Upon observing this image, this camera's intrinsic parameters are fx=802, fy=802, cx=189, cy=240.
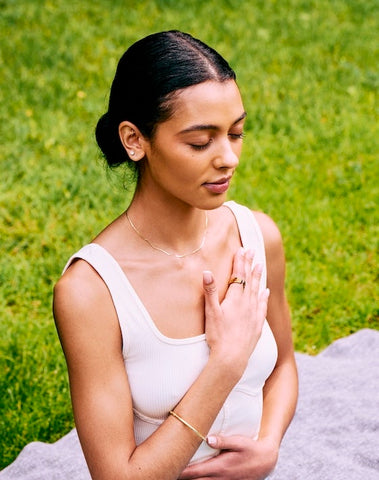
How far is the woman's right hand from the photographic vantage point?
2221mm

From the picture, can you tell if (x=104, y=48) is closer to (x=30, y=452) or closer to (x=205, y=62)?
(x=30, y=452)

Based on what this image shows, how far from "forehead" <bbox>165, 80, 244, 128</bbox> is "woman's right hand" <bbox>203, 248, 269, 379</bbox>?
0.45m

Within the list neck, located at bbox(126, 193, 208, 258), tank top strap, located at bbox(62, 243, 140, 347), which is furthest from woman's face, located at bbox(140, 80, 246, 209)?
tank top strap, located at bbox(62, 243, 140, 347)

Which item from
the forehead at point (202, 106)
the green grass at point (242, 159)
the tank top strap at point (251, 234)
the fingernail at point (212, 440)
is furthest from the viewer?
the green grass at point (242, 159)

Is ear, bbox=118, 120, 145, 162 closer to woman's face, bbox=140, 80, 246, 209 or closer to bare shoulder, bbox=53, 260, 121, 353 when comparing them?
woman's face, bbox=140, 80, 246, 209

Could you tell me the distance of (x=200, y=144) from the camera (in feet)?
6.85

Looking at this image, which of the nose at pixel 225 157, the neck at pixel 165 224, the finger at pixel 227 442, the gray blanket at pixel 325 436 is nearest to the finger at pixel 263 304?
the neck at pixel 165 224

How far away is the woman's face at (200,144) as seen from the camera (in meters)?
2.07

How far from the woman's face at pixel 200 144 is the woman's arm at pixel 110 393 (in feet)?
1.14

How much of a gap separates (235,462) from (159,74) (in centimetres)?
113

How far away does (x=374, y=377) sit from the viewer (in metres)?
3.81

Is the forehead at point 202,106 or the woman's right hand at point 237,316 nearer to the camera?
the forehead at point 202,106

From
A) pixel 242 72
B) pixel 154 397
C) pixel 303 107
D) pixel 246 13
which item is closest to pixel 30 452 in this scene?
pixel 154 397

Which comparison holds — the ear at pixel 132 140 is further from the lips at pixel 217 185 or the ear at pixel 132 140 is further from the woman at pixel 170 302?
the lips at pixel 217 185
